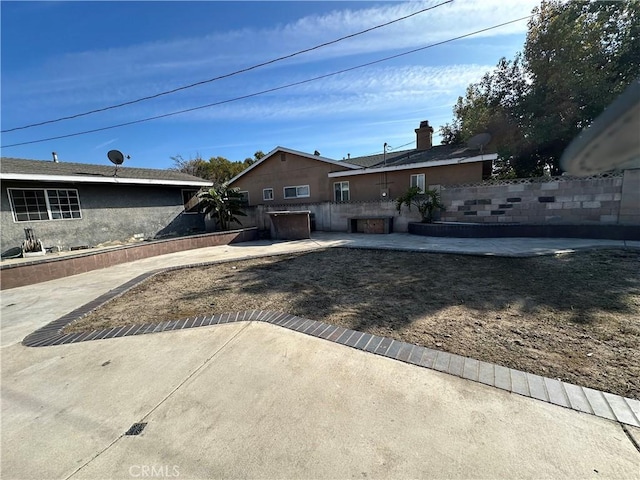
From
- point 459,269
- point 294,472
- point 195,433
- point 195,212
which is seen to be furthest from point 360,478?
point 195,212

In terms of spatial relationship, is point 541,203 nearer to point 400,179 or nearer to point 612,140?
point 400,179

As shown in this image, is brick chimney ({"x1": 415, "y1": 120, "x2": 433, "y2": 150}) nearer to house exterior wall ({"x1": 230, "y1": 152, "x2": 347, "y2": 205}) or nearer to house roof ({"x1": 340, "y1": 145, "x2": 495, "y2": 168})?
house roof ({"x1": 340, "y1": 145, "x2": 495, "y2": 168})

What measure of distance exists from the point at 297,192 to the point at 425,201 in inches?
297

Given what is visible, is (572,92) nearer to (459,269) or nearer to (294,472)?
(459,269)

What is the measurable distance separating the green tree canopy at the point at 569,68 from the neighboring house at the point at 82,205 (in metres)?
15.3

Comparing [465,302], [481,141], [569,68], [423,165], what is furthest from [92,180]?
[569,68]

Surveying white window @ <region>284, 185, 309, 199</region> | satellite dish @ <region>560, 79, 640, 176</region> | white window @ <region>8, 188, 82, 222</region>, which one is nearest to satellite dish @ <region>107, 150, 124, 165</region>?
white window @ <region>8, 188, 82, 222</region>

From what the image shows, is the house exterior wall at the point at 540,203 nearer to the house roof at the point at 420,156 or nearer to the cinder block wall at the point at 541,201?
the cinder block wall at the point at 541,201

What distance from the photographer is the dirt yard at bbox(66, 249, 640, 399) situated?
92.1 inches

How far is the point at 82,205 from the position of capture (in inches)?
400

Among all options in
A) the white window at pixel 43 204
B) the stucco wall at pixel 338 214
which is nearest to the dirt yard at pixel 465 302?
the stucco wall at pixel 338 214

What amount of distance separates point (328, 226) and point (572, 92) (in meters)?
10.4

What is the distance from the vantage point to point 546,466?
135cm

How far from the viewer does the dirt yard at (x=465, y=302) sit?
92.1 inches
